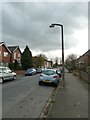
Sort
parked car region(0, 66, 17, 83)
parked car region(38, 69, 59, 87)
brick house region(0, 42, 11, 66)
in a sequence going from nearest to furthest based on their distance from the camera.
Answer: parked car region(38, 69, 59, 87), parked car region(0, 66, 17, 83), brick house region(0, 42, 11, 66)

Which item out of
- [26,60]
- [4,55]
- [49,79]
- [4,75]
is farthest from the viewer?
[26,60]

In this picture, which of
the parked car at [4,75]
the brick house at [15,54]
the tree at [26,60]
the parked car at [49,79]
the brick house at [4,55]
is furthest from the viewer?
the tree at [26,60]

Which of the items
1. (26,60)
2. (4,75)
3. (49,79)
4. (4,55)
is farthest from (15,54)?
(49,79)

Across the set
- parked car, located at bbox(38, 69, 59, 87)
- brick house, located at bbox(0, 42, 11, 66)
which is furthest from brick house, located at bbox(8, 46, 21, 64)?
parked car, located at bbox(38, 69, 59, 87)

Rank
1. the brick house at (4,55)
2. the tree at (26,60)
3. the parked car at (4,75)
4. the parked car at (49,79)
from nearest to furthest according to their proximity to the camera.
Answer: the parked car at (49,79), the parked car at (4,75), the brick house at (4,55), the tree at (26,60)

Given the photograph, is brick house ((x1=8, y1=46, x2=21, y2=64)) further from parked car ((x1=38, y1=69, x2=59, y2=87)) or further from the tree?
parked car ((x1=38, y1=69, x2=59, y2=87))

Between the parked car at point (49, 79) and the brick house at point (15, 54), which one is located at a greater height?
the brick house at point (15, 54)

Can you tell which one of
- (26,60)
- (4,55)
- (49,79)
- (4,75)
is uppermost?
(4,55)

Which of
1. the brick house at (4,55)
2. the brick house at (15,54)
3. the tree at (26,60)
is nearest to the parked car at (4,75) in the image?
the brick house at (4,55)

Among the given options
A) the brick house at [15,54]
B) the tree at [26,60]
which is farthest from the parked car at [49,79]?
the tree at [26,60]

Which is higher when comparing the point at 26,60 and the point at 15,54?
the point at 15,54

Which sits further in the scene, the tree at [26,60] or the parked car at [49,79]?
the tree at [26,60]

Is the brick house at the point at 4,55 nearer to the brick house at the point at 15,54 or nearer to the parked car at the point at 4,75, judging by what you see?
the brick house at the point at 15,54

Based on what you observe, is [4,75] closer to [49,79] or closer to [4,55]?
[49,79]
